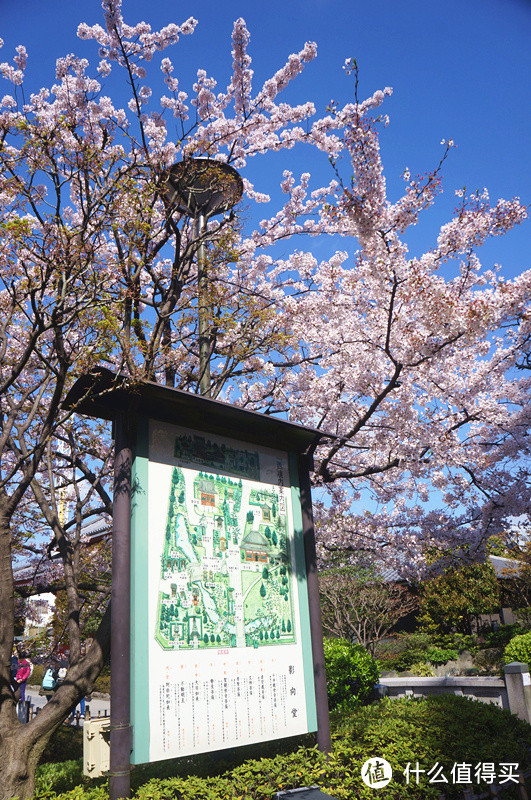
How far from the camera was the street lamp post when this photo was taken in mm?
8102

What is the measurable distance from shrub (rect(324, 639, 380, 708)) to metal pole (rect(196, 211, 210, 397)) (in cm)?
688

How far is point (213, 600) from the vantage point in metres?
5.02

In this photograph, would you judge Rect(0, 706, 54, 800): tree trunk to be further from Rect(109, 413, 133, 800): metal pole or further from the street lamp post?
the street lamp post

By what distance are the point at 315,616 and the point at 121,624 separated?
2389mm

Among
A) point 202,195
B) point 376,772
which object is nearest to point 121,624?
point 376,772

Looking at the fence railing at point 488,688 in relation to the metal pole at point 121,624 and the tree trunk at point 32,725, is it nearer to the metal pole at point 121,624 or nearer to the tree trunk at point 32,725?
the tree trunk at point 32,725

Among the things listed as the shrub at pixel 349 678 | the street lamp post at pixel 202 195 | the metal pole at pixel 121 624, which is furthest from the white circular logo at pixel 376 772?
the shrub at pixel 349 678

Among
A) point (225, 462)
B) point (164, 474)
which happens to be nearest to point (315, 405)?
point (225, 462)

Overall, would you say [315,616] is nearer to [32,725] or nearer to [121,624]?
[121,624]

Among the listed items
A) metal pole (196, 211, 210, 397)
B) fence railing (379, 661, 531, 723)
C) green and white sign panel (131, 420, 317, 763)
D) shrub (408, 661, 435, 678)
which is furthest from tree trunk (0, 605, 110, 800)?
shrub (408, 661, 435, 678)

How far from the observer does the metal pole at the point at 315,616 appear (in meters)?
5.53

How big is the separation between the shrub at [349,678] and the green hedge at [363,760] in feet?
13.5

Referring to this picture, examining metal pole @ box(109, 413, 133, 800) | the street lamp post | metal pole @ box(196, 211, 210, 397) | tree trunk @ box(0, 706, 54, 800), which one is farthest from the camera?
the street lamp post

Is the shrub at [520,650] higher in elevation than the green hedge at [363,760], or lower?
lower
